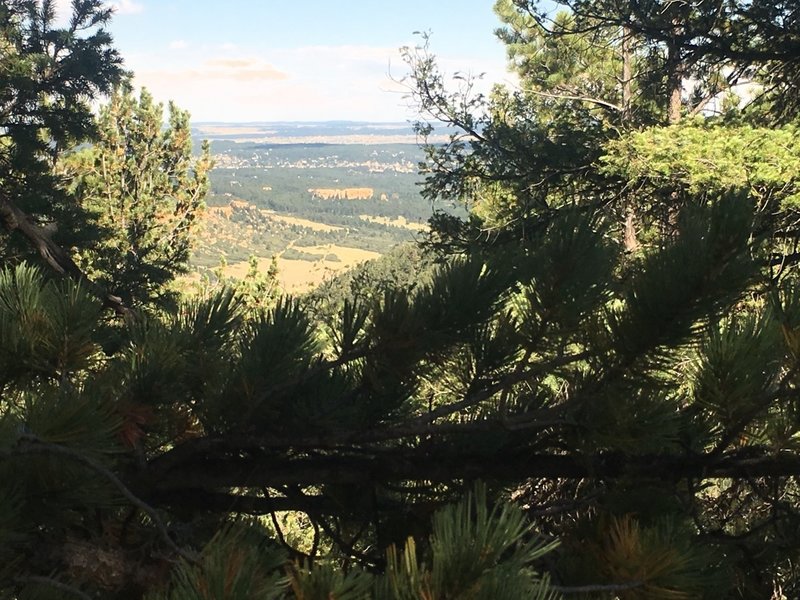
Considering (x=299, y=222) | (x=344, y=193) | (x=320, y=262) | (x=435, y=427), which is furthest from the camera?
(x=344, y=193)

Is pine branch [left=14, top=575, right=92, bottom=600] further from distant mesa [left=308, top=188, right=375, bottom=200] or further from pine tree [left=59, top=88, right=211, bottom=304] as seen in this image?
distant mesa [left=308, top=188, right=375, bottom=200]

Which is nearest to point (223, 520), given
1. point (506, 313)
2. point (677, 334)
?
point (506, 313)

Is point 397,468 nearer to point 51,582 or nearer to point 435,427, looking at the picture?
point 435,427

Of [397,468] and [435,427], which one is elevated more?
[435,427]

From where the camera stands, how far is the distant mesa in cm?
16500

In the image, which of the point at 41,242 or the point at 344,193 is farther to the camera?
the point at 344,193

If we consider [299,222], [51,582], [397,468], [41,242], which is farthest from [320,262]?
[51,582]

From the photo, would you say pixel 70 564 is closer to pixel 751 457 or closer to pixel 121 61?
pixel 751 457

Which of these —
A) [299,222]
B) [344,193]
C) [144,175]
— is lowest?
[299,222]

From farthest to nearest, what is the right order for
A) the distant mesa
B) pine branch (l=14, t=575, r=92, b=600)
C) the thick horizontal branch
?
the distant mesa, the thick horizontal branch, pine branch (l=14, t=575, r=92, b=600)

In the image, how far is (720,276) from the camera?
A: 100 cm

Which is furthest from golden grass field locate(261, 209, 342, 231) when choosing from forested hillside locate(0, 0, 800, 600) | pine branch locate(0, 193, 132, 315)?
forested hillside locate(0, 0, 800, 600)

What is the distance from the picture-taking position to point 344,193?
550 feet

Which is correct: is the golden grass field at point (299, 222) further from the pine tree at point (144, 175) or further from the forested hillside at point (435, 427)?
the forested hillside at point (435, 427)
